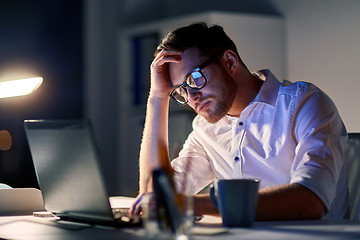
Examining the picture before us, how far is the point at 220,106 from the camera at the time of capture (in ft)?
6.80

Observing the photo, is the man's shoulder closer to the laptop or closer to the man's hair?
the man's hair

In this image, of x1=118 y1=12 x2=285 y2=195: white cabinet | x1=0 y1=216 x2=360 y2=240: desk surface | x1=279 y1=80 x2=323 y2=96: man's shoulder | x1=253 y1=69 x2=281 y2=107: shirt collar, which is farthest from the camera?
x1=118 y1=12 x2=285 y2=195: white cabinet

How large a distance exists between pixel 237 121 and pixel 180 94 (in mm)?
232

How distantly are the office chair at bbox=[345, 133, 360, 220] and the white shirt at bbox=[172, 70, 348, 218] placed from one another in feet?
0.07

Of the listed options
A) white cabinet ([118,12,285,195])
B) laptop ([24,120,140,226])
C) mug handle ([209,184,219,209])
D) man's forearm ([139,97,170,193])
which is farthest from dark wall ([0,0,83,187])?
mug handle ([209,184,219,209])

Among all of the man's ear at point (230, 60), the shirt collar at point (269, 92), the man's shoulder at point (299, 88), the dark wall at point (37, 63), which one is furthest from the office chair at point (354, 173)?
the dark wall at point (37, 63)

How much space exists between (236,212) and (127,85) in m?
3.38

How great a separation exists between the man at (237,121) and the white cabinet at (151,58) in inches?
58.8

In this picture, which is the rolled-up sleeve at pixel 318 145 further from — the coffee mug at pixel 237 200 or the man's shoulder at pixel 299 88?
the coffee mug at pixel 237 200

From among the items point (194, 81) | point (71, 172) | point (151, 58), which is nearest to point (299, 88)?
point (194, 81)

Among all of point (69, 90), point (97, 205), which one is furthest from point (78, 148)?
point (69, 90)

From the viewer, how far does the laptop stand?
4.26 feet

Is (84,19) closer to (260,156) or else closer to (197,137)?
(197,137)

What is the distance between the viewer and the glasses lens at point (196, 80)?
2014mm
